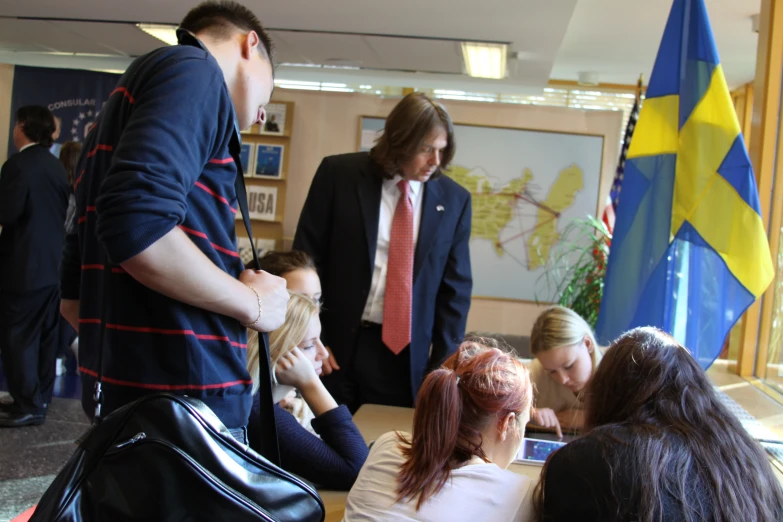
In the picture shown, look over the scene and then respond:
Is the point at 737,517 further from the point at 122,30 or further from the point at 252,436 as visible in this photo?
the point at 122,30

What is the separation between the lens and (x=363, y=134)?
6312 millimetres

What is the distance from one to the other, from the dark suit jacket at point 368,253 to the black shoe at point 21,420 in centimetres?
235

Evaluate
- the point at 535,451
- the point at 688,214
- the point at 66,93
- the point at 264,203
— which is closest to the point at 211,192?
the point at 535,451

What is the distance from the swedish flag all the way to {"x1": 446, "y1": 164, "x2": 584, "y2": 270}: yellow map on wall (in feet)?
10.9

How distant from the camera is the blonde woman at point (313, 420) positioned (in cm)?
173

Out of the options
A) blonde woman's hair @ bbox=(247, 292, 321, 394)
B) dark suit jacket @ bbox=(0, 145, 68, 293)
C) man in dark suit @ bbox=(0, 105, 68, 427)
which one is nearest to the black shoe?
man in dark suit @ bbox=(0, 105, 68, 427)

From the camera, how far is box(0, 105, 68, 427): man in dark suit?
423 cm

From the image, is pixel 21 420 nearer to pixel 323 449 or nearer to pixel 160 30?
pixel 160 30

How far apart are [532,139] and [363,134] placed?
53.2 inches

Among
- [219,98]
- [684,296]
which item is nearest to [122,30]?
[684,296]

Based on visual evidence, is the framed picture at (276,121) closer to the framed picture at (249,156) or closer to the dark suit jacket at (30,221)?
the framed picture at (249,156)

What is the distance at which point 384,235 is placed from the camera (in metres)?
2.72

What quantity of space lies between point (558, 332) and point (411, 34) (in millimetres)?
3355

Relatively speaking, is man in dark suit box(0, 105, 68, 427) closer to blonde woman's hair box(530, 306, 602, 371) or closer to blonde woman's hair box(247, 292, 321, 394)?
blonde woman's hair box(247, 292, 321, 394)
